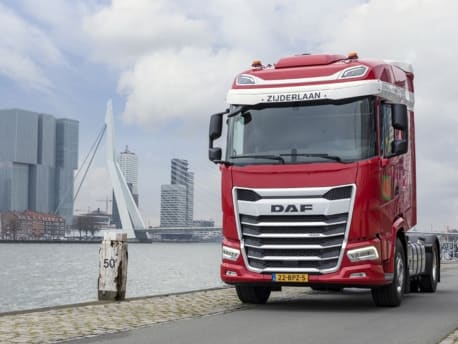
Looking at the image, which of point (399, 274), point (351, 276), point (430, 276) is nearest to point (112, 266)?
point (351, 276)

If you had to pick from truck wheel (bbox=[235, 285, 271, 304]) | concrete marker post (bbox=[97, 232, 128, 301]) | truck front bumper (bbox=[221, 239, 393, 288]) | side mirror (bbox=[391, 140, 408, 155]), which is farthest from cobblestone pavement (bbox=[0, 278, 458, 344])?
side mirror (bbox=[391, 140, 408, 155])

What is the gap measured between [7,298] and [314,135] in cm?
1987

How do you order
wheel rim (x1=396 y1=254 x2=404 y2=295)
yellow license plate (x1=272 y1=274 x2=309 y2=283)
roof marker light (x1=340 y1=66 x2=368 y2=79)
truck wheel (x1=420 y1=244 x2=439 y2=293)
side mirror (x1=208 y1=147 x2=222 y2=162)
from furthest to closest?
truck wheel (x1=420 y1=244 x2=439 y2=293) < wheel rim (x1=396 y1=254 x2=404 y2=295) < side mirror (x1=208 y1=147 x2=222 y2=162) < roof marker light (x1=340 y1=66 x2=368 y2=79) < yellow license plate (x1=272 y1=274 x2=309 y2=283)

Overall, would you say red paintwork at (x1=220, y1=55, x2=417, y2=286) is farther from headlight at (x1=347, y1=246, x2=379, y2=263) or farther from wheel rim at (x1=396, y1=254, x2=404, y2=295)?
wheel rim at (x1=396, y1=254, x2=404, y2=295)

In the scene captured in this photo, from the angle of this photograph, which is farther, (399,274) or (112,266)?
(112,266)

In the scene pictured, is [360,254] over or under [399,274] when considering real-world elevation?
over

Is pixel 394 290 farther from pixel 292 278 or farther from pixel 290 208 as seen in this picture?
pixel 290 208

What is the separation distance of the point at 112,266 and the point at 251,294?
2201 millimetres

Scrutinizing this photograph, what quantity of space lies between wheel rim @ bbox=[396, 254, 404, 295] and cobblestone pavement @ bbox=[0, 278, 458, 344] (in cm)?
237

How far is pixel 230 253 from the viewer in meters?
11.9

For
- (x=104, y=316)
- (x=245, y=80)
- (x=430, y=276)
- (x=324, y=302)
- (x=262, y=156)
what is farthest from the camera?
(x=430, y=276)

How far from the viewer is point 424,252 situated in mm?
16188

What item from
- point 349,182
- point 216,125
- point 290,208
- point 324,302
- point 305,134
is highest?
point 216,125

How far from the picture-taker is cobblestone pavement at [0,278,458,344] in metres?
8.78
